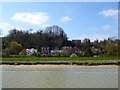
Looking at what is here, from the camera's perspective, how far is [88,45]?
6731cm

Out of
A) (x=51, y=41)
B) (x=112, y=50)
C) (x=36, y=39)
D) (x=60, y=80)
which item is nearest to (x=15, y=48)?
(x=36, y=39)

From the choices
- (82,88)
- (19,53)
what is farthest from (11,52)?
(82,88)

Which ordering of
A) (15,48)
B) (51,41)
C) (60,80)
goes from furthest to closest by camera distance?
1. (51,41)
2. (15,48)
3. (60,80)

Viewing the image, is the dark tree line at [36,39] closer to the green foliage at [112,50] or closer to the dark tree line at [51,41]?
the dark tree line at [51,41]

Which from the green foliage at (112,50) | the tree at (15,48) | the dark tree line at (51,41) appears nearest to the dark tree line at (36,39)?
the dark tree line at (51,41)

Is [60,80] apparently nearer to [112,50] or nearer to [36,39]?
[112,50]

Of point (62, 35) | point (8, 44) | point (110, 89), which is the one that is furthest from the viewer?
point (62, 35)

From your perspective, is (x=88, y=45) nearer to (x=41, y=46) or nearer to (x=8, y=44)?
(x=41, y=46)

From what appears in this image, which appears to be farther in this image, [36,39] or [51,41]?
[51,41]

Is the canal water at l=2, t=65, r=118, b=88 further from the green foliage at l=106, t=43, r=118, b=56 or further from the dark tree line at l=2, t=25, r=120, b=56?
the dark tree line at l=2, t=25, r=120, b=56

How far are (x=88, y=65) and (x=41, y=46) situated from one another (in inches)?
1358

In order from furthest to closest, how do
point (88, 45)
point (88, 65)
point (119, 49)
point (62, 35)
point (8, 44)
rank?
point (62, 35) → point (88, 45) → point (8, 44) → point (119, 49) → point (88, 65)

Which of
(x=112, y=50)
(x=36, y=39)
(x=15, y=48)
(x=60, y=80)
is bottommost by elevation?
(x=60, y=80)

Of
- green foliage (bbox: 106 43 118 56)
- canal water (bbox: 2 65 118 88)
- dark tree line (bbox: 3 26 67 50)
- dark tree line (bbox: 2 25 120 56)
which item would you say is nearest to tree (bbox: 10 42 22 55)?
dark tree line (bbox: 2 25 120 56)
